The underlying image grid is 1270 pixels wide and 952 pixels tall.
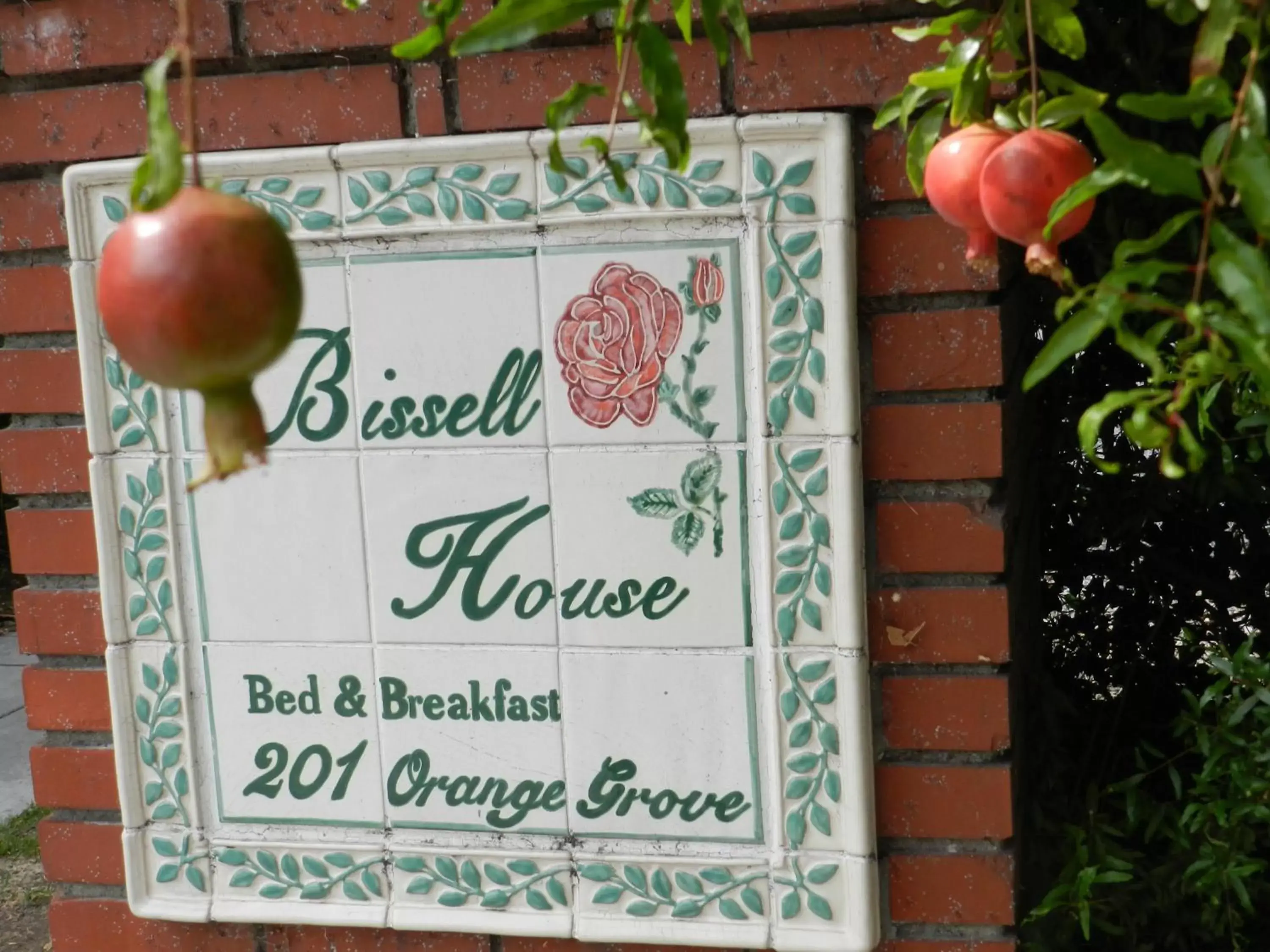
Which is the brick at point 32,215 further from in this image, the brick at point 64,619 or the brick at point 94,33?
the brick at point 64,619

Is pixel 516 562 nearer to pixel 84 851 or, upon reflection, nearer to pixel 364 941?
pixel 364 941

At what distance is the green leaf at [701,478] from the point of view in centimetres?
174

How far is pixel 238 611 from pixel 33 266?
52 cm

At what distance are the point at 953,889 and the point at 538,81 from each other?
1.09 meters

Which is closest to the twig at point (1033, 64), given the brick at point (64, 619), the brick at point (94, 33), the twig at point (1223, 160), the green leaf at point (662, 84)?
the twig at point (1223, 160)

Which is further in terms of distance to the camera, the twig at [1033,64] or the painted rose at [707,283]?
the painted rose at [707,283]

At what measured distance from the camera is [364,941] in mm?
1953

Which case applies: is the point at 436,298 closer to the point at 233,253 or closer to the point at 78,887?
the point at 78,887

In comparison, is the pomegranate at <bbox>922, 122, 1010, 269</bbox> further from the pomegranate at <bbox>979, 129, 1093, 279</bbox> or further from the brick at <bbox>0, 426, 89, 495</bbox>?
the brick at <bbox>0, 426, 89, 495</bbox>

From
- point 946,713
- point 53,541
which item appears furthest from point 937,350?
point 53,541

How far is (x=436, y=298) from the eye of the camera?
1.78m

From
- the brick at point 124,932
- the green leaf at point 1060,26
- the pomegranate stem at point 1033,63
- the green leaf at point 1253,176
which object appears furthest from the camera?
the brick at point 124,932

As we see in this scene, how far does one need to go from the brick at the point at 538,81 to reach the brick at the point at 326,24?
0.22 feet

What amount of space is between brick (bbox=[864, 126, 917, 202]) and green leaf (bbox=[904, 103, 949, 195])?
43 cm
